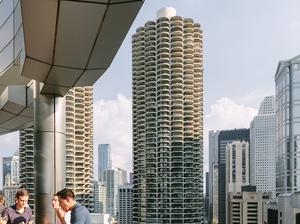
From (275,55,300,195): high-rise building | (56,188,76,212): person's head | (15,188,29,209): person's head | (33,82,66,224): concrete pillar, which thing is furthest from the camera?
(275,55,300,195): high-rise building

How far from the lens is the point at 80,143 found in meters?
87.1

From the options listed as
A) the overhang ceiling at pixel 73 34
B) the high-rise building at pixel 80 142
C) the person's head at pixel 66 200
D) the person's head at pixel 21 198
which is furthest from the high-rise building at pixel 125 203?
the person's head at pixel 66 200

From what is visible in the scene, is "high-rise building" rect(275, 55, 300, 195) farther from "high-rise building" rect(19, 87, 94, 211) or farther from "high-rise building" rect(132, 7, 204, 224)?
"high-rise building" rect(19, 87, 94, 211)

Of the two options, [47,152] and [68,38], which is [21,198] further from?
Answer: [68,38]

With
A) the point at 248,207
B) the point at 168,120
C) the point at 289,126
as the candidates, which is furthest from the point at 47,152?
the point at 248,207

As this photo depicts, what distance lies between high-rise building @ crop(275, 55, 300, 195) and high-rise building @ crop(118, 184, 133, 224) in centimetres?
9513

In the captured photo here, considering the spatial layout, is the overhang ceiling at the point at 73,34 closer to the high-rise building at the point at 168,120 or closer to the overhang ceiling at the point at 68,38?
the overhang ceiling at the point at 68,38

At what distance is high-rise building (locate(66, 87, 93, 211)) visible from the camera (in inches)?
3221

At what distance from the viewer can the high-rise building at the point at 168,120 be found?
271 feet

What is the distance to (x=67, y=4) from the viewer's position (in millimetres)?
3572

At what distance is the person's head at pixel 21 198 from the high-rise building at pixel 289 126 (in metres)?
86.1

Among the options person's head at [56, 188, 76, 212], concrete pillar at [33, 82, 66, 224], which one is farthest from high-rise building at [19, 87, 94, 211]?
person's head at [56, 188, 76, 212]

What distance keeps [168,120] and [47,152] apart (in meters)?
81.7

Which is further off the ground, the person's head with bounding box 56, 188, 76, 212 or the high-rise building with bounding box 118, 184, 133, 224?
the person's head with bounding box 56, 188, 76, 212
